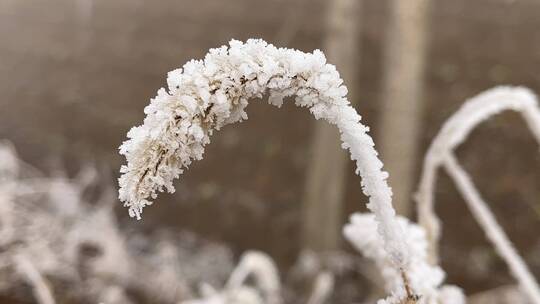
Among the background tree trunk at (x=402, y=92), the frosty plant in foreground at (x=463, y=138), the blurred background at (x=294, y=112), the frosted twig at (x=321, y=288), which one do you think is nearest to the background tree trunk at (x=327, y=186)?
the blurred background at (x=294, y=112)

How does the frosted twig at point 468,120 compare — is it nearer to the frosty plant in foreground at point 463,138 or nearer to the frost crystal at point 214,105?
the frosty plant in foreground at point 463,138

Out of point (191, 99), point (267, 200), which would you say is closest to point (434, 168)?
point (191, 99)

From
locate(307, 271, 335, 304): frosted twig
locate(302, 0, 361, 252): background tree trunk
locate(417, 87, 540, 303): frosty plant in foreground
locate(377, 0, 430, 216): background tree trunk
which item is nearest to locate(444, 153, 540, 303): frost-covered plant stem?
locate(417, 87, 540, 303): frosty plant in foreground

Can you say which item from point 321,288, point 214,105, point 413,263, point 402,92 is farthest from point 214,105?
point 402,92

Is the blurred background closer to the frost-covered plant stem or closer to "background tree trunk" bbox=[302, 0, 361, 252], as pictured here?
"background tree trunk" bbox=[302, 0, 361, 252]

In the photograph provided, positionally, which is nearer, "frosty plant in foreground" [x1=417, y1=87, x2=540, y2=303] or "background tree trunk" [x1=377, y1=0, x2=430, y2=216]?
"frosty plant in foreground" [x1=417, y1=87, x2=540, y2=303]

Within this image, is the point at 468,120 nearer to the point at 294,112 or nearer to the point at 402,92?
the point at 402,92
